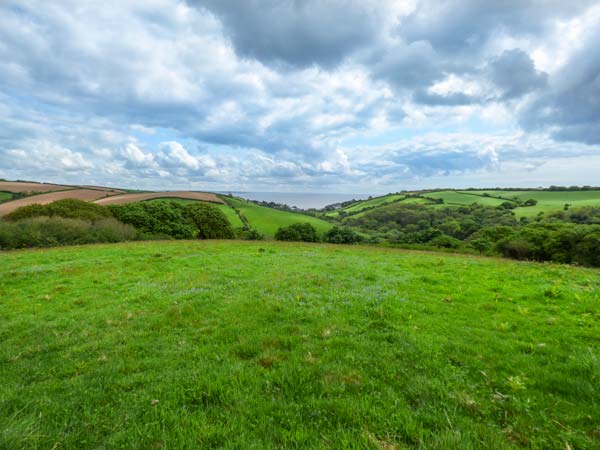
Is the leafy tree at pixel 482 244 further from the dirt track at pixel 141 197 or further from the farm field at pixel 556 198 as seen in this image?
the dirt track at pixel 141 197

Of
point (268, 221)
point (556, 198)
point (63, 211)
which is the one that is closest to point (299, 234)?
point (268, 221)

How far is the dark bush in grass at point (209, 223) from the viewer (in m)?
56.5

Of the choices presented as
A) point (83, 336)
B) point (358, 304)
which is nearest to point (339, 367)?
point (358, 304)

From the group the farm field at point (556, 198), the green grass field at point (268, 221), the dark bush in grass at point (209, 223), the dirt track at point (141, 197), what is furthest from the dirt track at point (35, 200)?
the farm field at point (556, 198)

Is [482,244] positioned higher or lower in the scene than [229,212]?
lower

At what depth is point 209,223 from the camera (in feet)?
186

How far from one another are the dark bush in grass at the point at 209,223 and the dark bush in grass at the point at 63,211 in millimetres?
15162

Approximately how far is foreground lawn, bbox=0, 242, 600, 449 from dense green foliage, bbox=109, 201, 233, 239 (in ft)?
130

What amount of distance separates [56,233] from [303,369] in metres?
39.7

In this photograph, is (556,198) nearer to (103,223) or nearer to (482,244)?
(482,244)

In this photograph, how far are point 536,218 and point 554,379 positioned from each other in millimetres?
111763

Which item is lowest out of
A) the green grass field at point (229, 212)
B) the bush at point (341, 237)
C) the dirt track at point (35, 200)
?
the bush at point (341, 237)

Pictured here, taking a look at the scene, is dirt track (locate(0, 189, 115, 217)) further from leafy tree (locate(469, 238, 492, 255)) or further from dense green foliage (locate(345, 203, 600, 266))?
leafy tree (locate(469, 238, 492, 255))

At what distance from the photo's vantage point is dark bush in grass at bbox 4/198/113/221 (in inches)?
1614
